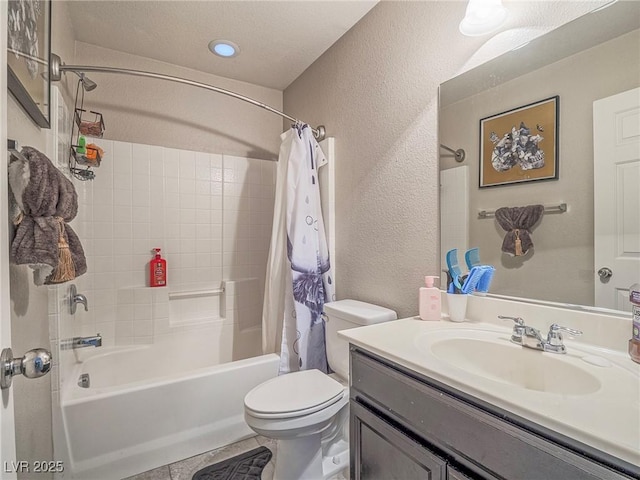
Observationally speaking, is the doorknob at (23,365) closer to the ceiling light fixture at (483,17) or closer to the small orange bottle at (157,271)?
the ceiling light fixture at (483,17)

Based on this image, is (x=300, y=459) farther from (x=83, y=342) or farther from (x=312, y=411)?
(x=83, y=342)

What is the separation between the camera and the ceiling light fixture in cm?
111

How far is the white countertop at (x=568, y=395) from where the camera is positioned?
1.73 feet

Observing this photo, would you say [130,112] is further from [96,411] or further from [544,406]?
[544,406]

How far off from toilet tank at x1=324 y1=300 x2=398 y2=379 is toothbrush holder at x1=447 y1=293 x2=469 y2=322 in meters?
0.35

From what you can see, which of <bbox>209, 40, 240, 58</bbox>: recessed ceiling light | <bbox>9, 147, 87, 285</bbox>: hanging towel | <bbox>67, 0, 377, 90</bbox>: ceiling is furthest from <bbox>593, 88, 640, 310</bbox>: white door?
<bbox>209, 40, 240, 58</bbox>: recessed ceiling light

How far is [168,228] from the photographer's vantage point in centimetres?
228

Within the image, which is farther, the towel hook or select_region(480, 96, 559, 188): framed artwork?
the towel hook

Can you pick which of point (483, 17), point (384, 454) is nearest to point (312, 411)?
point (384, 454)

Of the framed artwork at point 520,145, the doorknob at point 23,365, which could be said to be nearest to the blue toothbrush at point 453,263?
the framed artwork at point 520,145

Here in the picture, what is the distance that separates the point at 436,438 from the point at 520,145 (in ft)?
3.25

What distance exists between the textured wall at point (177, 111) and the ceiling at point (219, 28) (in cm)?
9

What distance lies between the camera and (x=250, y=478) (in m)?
1.50

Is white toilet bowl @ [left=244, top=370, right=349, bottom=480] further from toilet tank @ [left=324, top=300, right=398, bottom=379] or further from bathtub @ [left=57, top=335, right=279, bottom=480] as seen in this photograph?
bathtub @ [left=57, top=335, right=279, bottom=480]
